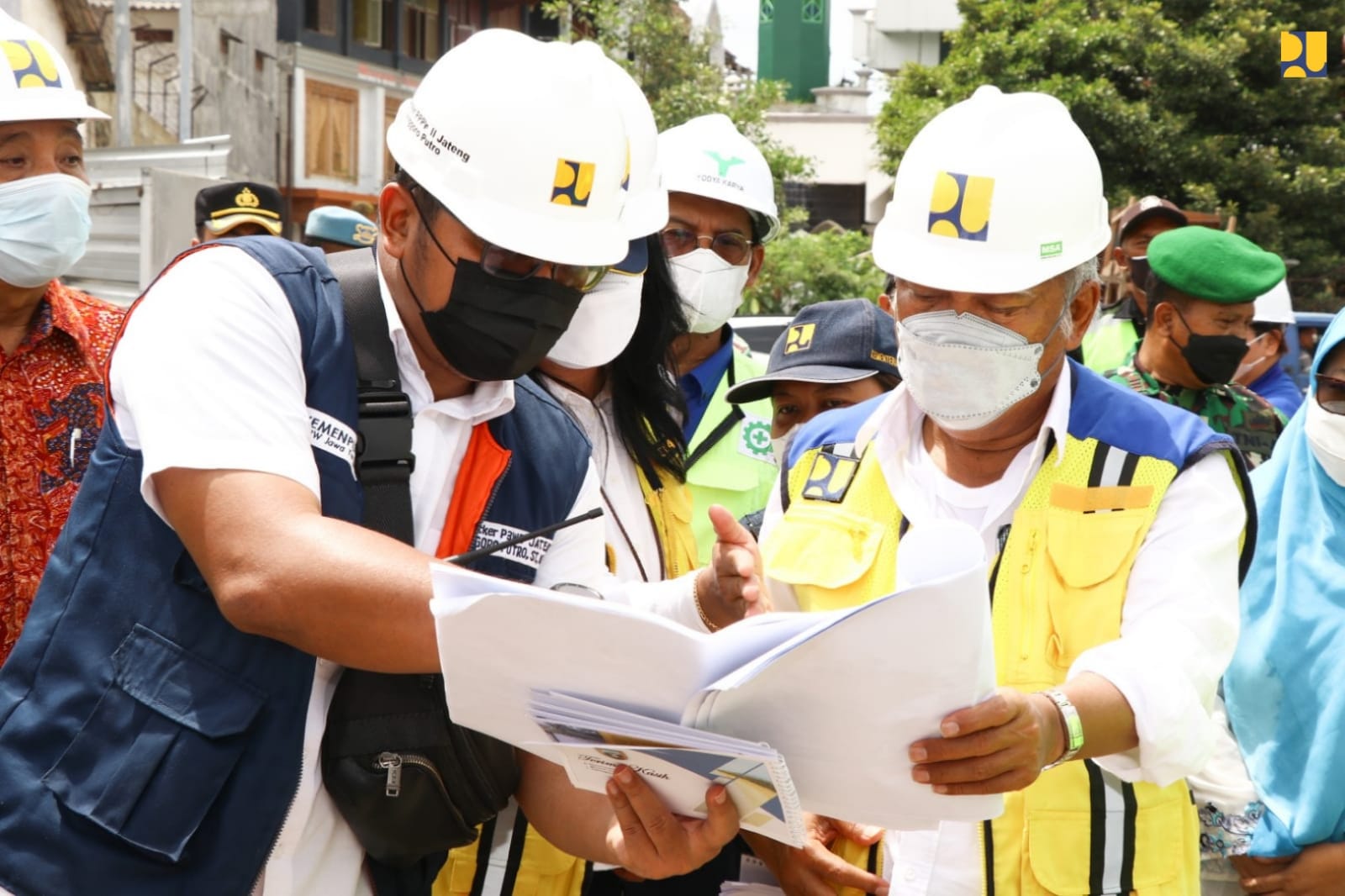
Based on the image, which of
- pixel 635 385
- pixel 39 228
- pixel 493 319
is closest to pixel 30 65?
pixel 39 228

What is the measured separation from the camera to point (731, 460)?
418cm

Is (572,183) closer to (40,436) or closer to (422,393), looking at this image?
(422,393)

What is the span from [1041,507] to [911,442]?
1.22 ft

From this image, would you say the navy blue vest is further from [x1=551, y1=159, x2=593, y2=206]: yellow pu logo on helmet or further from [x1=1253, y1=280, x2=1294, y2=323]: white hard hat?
[x1=1253, y1=280, x2=1294, y2=323]: white hard hat

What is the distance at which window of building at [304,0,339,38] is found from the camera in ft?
90.6

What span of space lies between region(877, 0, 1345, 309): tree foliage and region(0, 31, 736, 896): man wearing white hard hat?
1757cm

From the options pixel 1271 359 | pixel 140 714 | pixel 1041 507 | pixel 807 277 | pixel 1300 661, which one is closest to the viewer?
pixel 140 714

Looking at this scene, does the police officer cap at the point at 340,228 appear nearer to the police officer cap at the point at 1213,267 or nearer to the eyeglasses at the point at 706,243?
the eyeglasses at the point at 706,243

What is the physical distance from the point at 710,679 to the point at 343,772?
747mm

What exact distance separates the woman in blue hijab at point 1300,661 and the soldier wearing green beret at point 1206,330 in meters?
1.42

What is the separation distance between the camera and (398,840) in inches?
92.4

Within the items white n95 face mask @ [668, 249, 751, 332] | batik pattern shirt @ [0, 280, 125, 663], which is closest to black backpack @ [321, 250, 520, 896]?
batik pattern shirt @ [0, 280, 125, 663]

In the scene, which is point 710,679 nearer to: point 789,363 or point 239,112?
point 789,363

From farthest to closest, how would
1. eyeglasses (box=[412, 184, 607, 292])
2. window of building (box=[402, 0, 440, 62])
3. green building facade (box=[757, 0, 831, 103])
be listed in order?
green building facade (box=[757, 0, 831, 103]) → window of building (box=[402, 0, 440, 62]) → eyeglasses (box=[412, 184, 607, 292])
